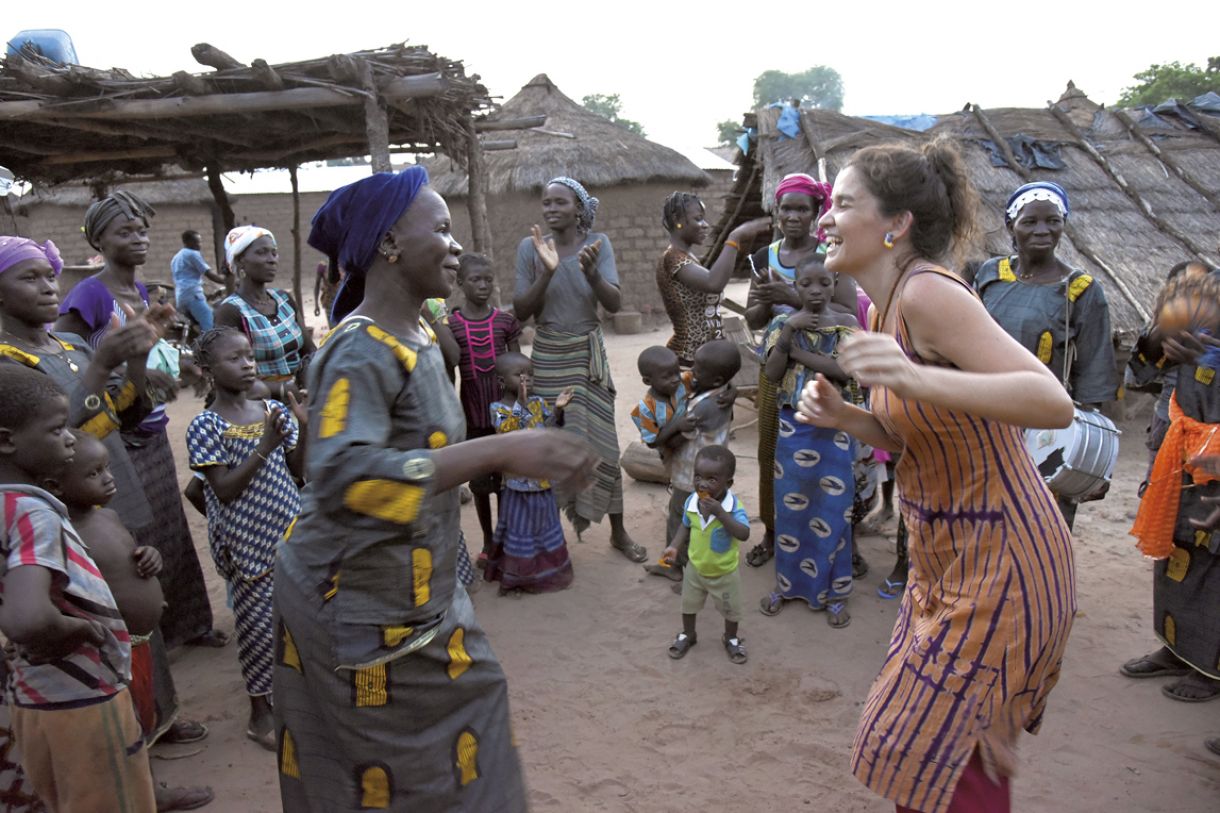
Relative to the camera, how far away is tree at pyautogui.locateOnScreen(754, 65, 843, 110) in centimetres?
7356

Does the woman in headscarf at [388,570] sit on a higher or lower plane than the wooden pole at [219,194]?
lower

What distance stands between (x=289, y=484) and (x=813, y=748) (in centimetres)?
232

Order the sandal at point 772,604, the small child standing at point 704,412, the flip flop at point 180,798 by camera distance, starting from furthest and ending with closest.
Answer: the small child standing at point 704,412
the sandal at point 772,604
the flip flop at point 180,798

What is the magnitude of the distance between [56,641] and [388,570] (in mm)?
852

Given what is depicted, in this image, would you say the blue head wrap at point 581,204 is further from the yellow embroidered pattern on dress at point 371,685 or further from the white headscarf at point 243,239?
the yellow embroidered pattern on dress at point 371,685

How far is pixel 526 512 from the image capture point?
4.52m

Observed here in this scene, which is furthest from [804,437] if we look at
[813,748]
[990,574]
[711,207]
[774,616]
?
[711,207]

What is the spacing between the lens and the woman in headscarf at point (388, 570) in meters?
1.65

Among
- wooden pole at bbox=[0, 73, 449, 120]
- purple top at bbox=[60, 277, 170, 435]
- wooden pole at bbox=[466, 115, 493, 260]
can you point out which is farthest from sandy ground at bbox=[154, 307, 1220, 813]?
wooden pole at bbox=[0, 73, 449, 120]

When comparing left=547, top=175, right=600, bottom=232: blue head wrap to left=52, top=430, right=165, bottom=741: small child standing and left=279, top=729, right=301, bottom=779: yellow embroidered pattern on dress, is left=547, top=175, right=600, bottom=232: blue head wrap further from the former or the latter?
left=279, top=729, right=301, bottom=779: yellow embroidered pattern on dress

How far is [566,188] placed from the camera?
455 cm

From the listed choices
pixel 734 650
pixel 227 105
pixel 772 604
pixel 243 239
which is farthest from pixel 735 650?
pixel 227 105

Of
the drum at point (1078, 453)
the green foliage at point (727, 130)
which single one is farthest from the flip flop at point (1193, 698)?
the green foliage at point (727, 130)

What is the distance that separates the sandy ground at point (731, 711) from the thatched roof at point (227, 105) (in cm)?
391
